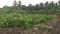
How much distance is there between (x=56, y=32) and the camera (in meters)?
7.69

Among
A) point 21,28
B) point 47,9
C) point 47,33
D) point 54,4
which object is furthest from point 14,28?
point 54,4

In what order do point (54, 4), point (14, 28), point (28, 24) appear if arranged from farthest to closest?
point (54, 4), point (28, 24), point (14, 28)

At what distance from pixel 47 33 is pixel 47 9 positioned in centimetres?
838

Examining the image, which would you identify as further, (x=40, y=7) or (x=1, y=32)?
(x=40, y=7)

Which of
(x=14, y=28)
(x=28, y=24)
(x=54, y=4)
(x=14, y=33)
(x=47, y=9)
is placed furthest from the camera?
(x=54, y=4)

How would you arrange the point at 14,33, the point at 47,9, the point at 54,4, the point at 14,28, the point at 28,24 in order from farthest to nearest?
1. the point at 54,4
2. the point at 47,9
3. the point at 28,24
4. the point at 14,28
5. the point at 14,33

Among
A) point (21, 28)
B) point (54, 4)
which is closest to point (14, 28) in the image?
point (21, 28)

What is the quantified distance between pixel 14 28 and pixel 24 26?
53 cm

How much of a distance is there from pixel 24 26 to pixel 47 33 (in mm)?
1382

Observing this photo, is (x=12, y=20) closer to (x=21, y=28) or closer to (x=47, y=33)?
(x=21, y=28)

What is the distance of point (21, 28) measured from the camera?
8.27 meters

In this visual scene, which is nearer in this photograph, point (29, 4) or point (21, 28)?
point (21, 28)

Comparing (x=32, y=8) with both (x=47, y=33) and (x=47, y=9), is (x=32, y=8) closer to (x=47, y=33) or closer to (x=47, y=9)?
(x=47, y=9)

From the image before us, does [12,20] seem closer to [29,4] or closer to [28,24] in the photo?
[28,24]
